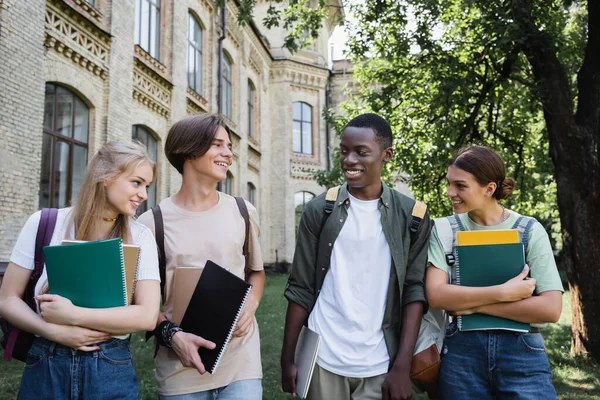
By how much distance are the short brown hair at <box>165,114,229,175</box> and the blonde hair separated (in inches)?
12.2

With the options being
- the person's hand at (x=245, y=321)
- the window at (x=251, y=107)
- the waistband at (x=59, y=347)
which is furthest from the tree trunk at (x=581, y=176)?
the window at (x=251, y=107)

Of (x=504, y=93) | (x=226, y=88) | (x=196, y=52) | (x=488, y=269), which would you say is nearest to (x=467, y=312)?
(x=488, y=269)

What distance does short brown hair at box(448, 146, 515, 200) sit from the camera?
2.60m

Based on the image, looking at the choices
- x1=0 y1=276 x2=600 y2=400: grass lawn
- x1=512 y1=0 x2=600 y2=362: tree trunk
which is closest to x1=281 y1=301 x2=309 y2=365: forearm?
x1=0 y1=276 x2=600 y2=400: grass lawn

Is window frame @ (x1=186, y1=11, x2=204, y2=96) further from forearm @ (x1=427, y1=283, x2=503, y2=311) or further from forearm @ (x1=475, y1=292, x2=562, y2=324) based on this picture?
forearm @ (x1=475, y1=292, x2=562, y2=324)

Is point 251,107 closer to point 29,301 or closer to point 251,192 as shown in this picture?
point 251,192

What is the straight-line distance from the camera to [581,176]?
21.4 feet

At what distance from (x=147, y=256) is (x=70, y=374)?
0.54 m

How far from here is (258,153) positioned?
78.2ft

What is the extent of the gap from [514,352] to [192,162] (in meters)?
1.77

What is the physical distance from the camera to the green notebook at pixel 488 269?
7.84 ft

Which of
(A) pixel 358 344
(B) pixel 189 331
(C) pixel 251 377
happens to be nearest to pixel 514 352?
(A) pixel 358 344

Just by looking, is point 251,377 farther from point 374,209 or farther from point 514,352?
→ point 514,352

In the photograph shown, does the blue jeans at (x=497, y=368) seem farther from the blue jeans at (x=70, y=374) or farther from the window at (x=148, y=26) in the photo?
the window at (x=148, y=26)
